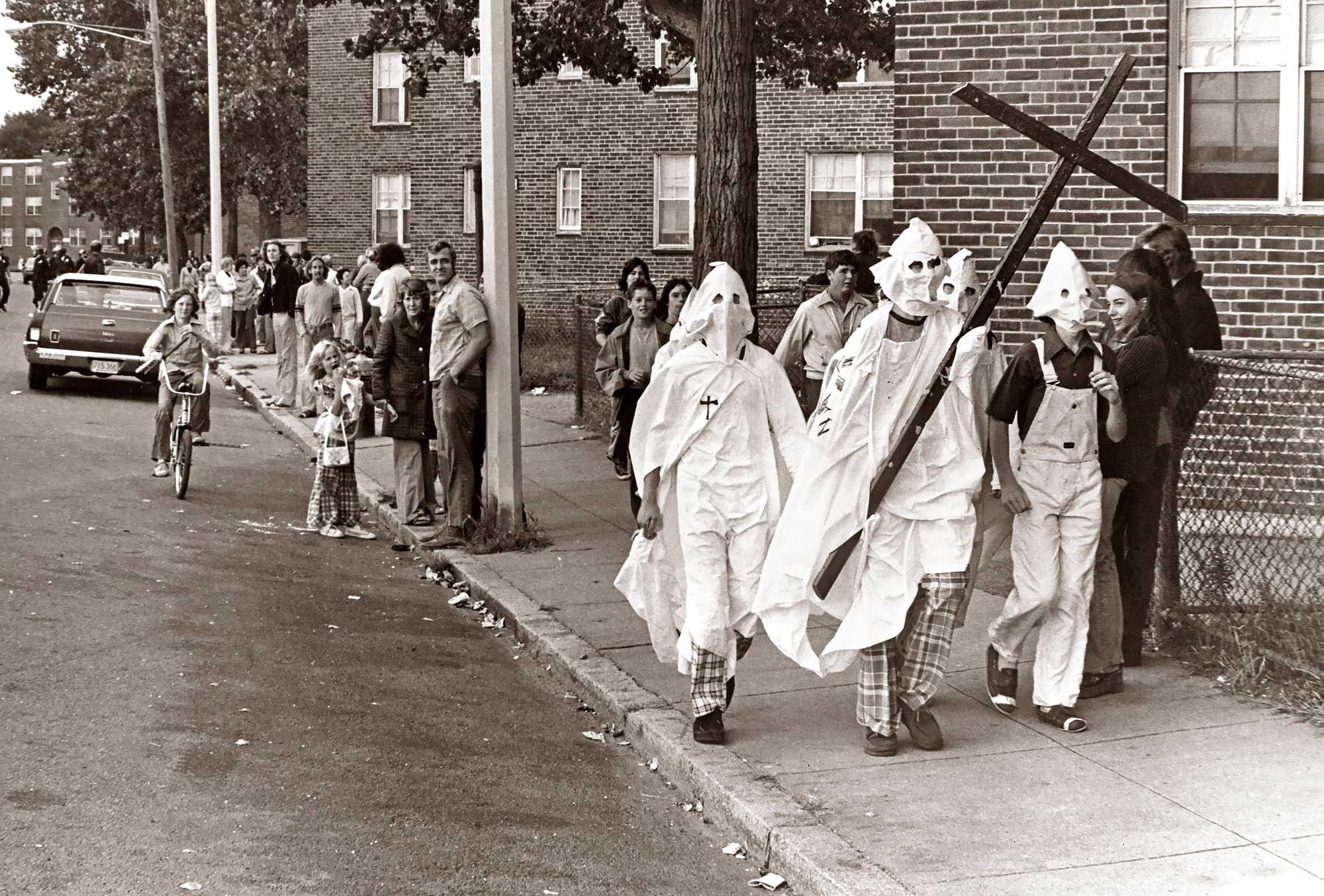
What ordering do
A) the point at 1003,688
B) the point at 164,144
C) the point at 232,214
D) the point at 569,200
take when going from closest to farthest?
the point at 1003,688 → the point at 569,200 → the point at 164,144 → the point at 232,214

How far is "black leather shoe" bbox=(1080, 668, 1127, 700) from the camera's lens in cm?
689

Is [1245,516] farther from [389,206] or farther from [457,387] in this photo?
[389,206]

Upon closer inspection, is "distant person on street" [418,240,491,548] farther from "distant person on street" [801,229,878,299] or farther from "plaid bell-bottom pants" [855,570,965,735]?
"plaid bell-bottom pants" [855,570,965,735]

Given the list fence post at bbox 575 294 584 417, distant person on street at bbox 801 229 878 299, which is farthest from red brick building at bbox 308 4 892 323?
distant person on street at bbox 801 229 878 299

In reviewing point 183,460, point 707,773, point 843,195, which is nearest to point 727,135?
point 183,460

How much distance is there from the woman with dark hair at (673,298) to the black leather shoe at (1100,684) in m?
5.53

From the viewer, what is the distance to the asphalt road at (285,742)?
17.2 ft

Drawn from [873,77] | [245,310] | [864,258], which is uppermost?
[873,77]

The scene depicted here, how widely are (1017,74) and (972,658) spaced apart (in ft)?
15.4

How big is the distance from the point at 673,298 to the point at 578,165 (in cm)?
2011

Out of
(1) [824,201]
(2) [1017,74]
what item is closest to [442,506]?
(2) [1017,74]

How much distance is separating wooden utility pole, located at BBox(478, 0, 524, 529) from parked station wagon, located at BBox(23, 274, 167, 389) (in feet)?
37.5

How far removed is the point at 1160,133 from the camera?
34.9ft

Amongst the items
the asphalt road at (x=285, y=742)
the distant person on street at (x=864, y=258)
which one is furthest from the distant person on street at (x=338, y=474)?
the distant person on street at (x=864, y=258)
